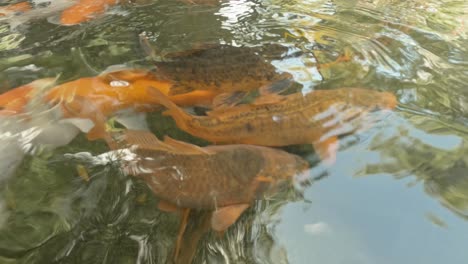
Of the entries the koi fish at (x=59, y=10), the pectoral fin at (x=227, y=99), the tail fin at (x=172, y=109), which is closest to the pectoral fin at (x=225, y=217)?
the tail fin at (x=172, y=109)

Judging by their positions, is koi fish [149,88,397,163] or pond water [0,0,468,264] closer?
pond water [0,0,468,264]

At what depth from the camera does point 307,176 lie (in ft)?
5.28

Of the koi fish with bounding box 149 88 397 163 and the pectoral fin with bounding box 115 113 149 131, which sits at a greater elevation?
the koi fish with bounding box 149 88 397 163

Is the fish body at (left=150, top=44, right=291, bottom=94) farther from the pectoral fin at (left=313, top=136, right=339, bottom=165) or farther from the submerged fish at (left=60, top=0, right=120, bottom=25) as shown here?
the submerged fish at (left=60, top=0, right=120, bottom=25)

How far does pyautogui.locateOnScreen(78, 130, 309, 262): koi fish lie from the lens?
1.39m

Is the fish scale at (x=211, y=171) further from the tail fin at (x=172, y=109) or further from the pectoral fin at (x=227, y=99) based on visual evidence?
the pectoral fin at (x=227, y=99)

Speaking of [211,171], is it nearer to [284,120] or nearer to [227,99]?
[284,120]

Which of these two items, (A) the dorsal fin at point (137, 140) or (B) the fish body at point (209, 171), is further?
(A) the dorsal fin at point (137, 140)

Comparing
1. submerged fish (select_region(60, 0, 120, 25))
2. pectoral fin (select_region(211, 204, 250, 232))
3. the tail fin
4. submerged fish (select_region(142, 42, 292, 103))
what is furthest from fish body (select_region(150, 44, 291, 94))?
submerged fish (select_region(60, 0, 120, 25))

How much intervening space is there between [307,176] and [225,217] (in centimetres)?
43

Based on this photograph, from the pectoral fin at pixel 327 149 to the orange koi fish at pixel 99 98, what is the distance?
0.57 m

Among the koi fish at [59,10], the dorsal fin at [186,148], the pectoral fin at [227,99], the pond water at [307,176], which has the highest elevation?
the dorsal fin at [186,148]

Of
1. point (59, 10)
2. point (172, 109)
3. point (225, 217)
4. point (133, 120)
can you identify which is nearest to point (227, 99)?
point (172, 109)

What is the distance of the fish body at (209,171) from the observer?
4.58ft
